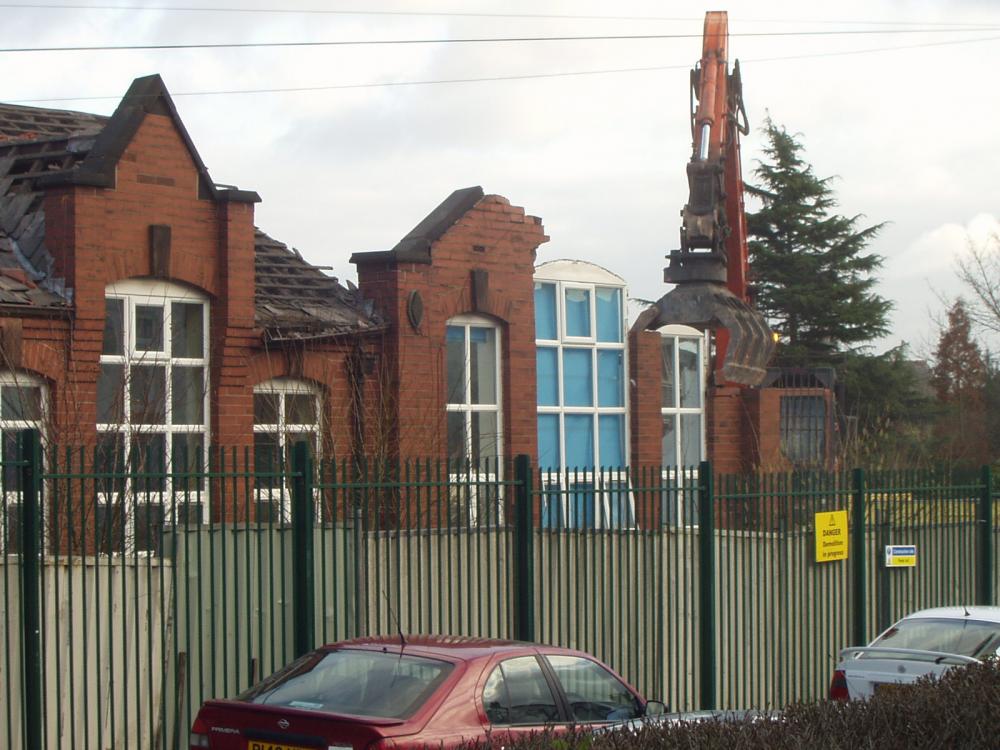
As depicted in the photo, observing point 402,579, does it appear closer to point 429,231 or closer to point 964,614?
point 964,614

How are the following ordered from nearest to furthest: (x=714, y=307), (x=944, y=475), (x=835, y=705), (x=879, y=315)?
(x=835, y=705) < (x=944, y=475) < (x=714, y=307) < (x=879, y=315)

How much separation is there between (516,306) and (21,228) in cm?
698

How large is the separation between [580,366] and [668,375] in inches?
93.5

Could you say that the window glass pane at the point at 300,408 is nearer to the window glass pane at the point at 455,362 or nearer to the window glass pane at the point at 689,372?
the window glass pane at the point at 455,362

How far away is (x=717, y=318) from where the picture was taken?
2491 centimetres

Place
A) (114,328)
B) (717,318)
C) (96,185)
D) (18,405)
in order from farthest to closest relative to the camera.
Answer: (717,318) → (114,328) → (96,185) → (18,405)

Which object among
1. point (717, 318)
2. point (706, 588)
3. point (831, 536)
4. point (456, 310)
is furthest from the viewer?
point (717, 318)

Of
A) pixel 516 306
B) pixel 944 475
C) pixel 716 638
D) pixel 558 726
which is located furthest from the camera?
pixel 516 306

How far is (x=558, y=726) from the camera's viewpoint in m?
8.46

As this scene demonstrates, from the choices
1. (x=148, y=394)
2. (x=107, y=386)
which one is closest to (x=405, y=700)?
(x=148, y=394)

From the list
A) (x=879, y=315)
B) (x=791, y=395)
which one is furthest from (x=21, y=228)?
(x=879, y=315)

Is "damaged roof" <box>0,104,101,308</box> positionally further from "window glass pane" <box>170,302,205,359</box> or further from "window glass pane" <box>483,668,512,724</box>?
"window glass pane" <box>483,668,512,724</box>

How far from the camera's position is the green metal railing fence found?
950cm

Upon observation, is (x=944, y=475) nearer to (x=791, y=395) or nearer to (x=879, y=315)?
(x=791, y=395)
